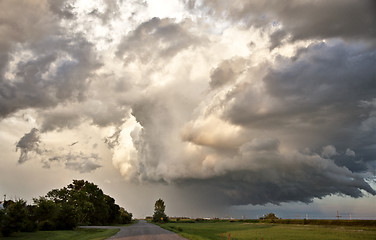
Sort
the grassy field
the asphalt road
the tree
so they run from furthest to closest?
the tree < the grassy field < the asphalt road

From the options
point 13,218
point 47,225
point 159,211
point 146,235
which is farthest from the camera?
point 159,211

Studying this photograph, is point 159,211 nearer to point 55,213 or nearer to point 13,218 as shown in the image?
point 55,213

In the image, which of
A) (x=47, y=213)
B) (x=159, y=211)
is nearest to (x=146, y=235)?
(x=47, y=213)

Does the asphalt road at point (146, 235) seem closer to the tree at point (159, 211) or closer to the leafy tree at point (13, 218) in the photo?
the leafy tree at point (13, 218)

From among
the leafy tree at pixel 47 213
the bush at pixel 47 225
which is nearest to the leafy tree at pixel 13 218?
the bush at pixel 47 225

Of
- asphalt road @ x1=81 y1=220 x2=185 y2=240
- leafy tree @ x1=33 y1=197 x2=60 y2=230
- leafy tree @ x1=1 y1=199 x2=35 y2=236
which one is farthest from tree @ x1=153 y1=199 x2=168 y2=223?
leafy tree @ x1=1 y1=199 x2=35 y2=236

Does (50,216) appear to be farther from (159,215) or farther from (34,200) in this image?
(159,215)

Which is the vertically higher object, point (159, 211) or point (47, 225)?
point (159, 211)

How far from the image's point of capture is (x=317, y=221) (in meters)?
130

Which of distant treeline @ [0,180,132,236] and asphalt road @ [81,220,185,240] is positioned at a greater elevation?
A: distant treeline @ [0,180,132,236]

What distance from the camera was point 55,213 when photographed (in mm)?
69125

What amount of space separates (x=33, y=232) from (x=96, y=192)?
2765 inches

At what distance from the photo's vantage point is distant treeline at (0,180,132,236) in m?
46.2

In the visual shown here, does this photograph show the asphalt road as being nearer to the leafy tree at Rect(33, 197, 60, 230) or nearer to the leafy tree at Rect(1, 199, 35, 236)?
the leafy tree at Rect(1, 199, 35, 236)
